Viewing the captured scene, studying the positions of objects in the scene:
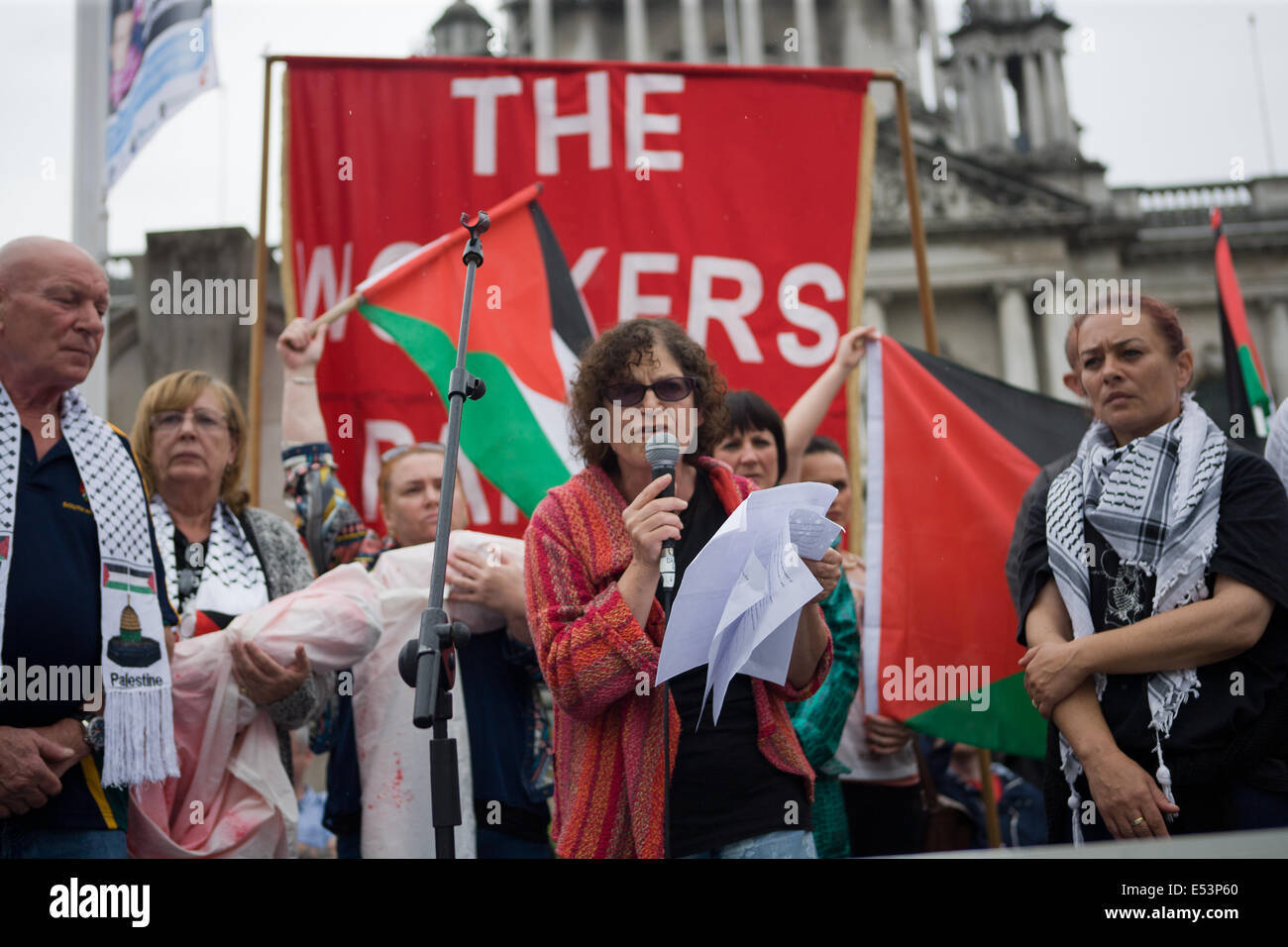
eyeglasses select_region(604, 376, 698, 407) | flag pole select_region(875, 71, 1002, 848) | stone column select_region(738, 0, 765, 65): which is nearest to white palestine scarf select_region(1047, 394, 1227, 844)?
eyeglasses select_region(604, 376, 698, 407)

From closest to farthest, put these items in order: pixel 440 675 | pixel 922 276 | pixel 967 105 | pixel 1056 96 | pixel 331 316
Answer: pixel 440 675 < pixel 331 316 < pixel 922 276 < pixel 1056 96 < pixel 967 105

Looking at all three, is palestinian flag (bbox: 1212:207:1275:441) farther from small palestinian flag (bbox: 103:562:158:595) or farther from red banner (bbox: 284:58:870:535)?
small palestinian flag (bbox: 103:562:158:595)

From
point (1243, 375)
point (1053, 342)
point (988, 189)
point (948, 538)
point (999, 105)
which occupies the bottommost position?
point (948, 538)

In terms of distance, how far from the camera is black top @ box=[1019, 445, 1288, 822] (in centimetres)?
268

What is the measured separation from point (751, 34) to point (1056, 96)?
9689 mm

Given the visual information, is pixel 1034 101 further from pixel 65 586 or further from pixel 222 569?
pixel 65 586

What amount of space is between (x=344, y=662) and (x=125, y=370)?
21.1 feet

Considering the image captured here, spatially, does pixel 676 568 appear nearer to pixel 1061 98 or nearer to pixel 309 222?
pixel 309 222

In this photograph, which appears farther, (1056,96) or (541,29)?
(541,29)

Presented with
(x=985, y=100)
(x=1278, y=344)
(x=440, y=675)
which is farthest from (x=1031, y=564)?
(x=985, y=100)

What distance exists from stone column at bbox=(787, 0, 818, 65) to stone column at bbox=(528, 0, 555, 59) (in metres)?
8.14

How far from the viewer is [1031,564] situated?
305 centimetres
